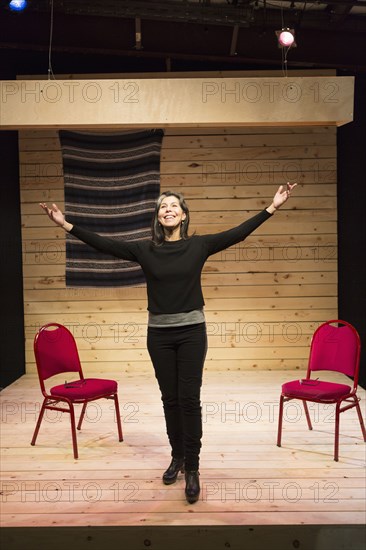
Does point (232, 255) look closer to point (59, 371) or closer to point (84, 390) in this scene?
point (59, 371)

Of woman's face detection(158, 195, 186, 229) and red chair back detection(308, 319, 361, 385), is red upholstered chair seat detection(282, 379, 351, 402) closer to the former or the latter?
red chair back detection(308, 319, 361, 385)

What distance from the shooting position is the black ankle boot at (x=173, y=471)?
11.0ft

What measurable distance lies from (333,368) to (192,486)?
132 centimetres

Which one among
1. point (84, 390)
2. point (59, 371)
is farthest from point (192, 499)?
point (59, 371)

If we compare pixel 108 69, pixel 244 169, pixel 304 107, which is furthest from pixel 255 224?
pixel 108 69

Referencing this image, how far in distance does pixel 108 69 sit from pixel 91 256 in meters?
1.77

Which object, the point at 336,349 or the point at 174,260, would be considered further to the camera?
the point at 336,349

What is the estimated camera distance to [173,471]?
3377 mm

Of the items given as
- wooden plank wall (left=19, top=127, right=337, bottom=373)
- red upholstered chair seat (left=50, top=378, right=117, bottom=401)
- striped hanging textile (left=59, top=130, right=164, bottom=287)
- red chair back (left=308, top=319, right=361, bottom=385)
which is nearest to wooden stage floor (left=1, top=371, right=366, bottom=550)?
red upholstered chair seat (left=50, top=378, right=117, bottom=401)

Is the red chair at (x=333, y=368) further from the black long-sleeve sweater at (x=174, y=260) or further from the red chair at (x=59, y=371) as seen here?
the red chair at (x=59, y=371)

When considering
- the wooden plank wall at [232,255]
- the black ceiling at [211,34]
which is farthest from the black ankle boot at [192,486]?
the black ceiling at [211,34]

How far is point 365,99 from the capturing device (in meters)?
5.76
